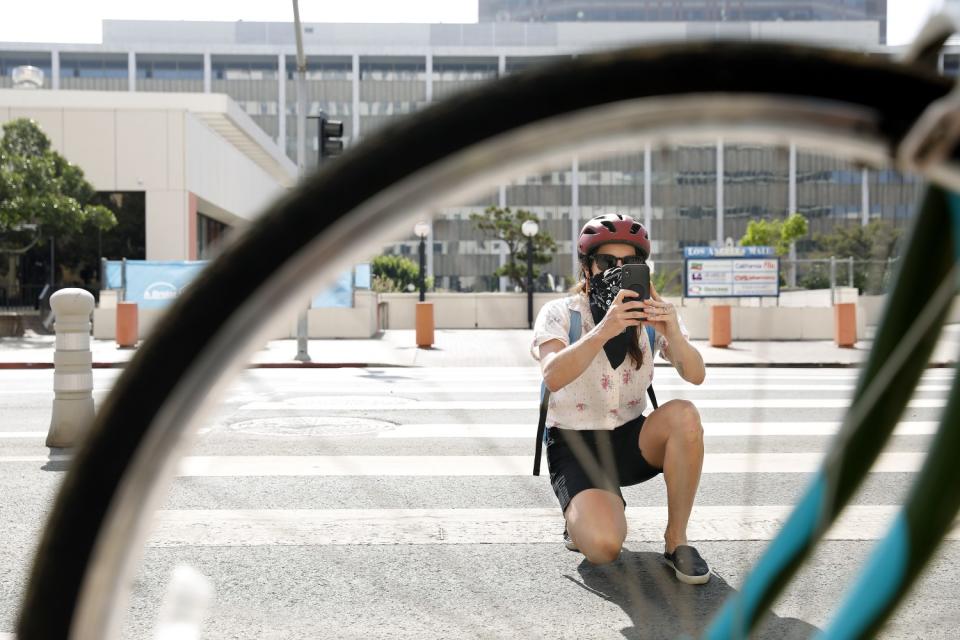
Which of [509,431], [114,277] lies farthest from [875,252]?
[114,277]

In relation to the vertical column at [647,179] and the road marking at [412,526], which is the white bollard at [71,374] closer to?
the road marking at [412,526]

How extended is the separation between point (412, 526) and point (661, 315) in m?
1.77

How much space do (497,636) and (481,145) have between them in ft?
5.26

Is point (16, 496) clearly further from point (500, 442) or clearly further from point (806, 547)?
point (806, 547)

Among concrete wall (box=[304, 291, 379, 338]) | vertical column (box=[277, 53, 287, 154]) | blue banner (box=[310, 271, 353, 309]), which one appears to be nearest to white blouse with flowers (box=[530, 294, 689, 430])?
blue banner (box=[310, 271, 353, 309])

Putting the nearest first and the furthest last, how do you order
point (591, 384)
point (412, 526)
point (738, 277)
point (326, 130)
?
point (591, 384)
point (412, 526)
point (326, 130)
point (738, 277)

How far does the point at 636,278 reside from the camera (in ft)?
11.1

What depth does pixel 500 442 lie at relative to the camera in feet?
23.2

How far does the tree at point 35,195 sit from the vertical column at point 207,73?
45465 mm

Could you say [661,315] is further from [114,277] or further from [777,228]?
[114,277]

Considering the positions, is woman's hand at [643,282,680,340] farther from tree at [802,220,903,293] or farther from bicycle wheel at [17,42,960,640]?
bicycle wheel at [17,42,960,640]

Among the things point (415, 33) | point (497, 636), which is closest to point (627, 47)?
point (497, 636)

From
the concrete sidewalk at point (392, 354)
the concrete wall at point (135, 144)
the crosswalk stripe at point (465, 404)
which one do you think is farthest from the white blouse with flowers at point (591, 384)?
the concrete wall at point (135, 144)

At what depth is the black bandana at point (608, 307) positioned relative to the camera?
140 inches
